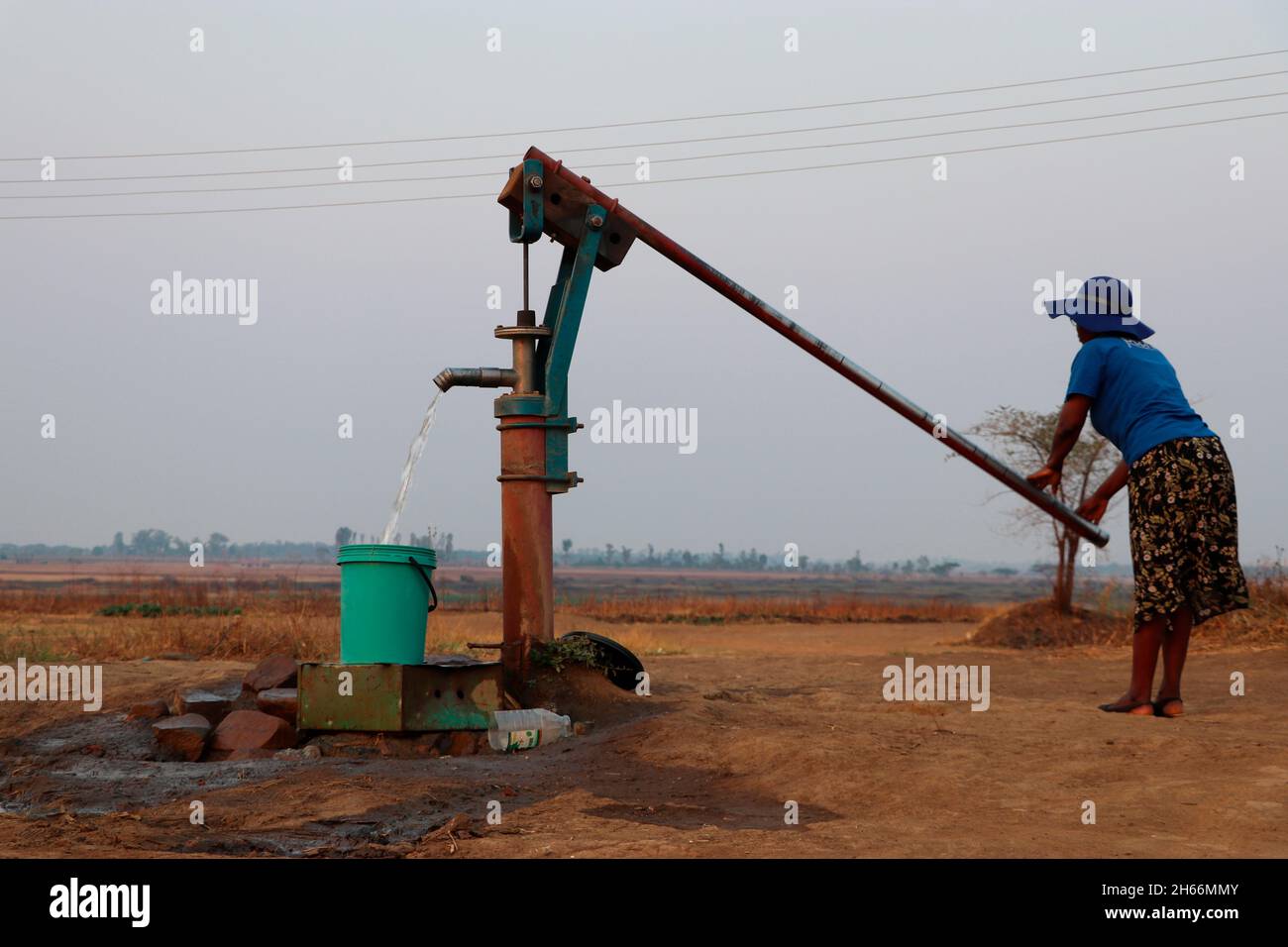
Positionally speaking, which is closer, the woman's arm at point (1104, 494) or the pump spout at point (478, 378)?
the woman's arm at point (1104, 494)

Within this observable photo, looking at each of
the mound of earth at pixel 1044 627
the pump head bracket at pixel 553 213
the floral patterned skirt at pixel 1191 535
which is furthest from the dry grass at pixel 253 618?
the floral patterned skirt at pixel 1191 535

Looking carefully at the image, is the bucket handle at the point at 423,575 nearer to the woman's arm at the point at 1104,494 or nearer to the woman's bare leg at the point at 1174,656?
the woman's arm at the point at 1104,494

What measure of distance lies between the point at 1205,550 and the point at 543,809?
3443mm

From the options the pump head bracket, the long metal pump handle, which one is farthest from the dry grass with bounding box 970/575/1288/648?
the pump head bracket

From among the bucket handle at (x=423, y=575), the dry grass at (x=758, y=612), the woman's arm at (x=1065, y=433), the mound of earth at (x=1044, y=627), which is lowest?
the dry grass at (x=758, y=612)

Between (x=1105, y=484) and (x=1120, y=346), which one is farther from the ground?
(x=1120, y=346)

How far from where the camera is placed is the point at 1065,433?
21.1 ft

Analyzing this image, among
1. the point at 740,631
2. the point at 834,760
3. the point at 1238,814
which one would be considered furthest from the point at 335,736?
the point at 740,631

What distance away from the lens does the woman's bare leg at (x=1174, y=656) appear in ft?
20.5

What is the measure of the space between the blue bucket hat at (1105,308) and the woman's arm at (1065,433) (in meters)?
0.43

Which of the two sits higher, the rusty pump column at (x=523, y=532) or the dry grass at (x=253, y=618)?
the rusty pump column at (x=523, y=532)

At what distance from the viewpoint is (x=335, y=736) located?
6965mm

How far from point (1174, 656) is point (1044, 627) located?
10338mm
